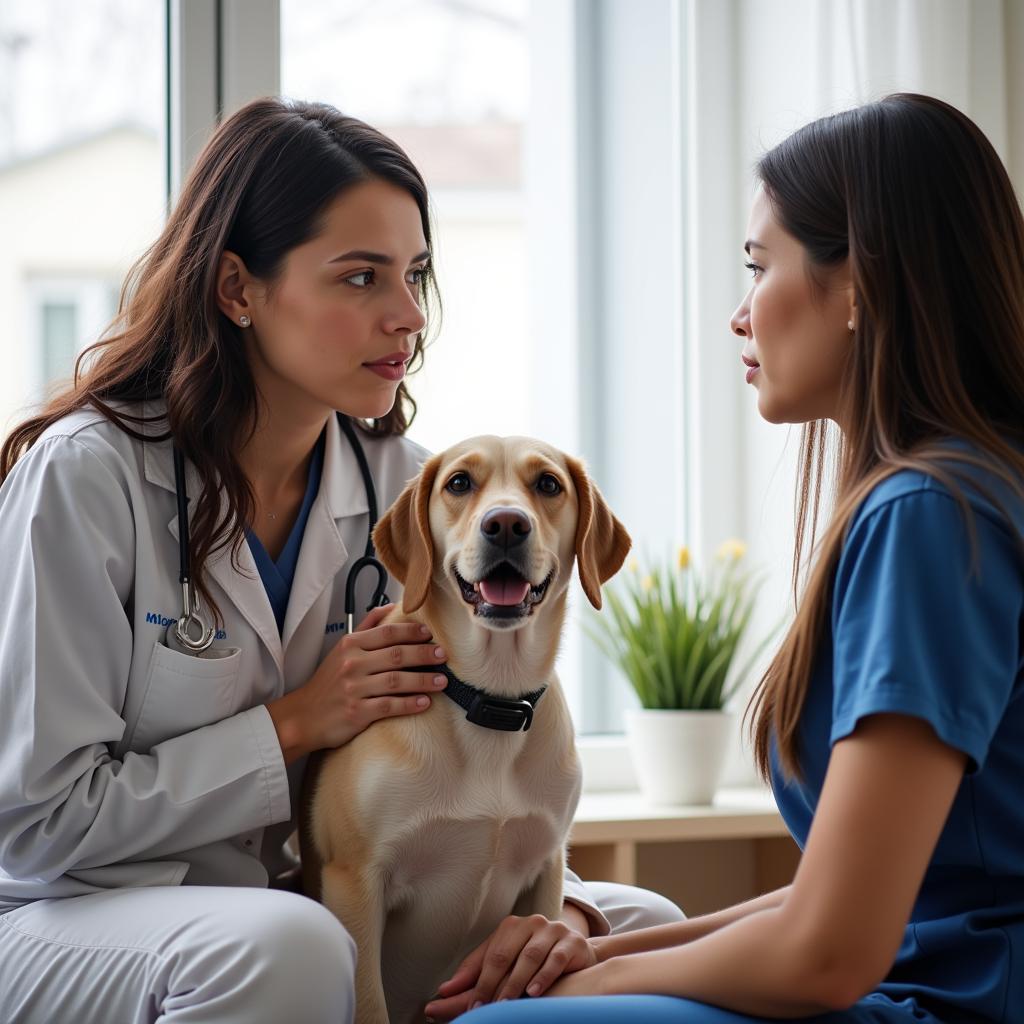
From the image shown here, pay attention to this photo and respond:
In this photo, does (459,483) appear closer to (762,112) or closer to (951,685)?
(951,685)

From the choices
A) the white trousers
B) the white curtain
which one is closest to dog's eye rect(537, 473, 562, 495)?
the white trousers

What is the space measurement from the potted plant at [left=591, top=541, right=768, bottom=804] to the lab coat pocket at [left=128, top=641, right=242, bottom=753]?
1115 millimetres

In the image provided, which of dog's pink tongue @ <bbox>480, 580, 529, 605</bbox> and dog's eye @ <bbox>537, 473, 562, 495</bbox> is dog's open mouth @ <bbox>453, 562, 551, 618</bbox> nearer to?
dog's pink tongue @ <bbox>480, 580, 529, 605</bbox>

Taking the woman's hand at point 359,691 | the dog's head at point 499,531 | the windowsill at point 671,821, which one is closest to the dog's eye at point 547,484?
the dog's head at point 499,531

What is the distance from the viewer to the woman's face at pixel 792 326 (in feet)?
4.33

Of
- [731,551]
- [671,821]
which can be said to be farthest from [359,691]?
[731,551]

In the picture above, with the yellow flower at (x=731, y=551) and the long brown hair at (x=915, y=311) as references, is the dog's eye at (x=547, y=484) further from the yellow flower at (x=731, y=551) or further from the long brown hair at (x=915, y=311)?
the yellow flower at (x=731, y=551)

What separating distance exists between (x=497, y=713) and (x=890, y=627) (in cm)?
70

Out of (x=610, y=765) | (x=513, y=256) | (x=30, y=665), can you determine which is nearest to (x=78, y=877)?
(x=30, y=665)

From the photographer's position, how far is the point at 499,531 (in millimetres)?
1552

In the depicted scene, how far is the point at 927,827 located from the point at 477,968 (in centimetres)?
66

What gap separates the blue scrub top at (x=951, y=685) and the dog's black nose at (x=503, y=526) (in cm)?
50

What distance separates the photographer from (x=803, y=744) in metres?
1.20

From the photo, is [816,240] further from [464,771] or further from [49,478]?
[49,478]
